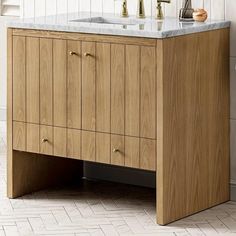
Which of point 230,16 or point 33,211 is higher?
point 230,16

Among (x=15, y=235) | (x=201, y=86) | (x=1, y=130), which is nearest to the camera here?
(x=15, y=235)

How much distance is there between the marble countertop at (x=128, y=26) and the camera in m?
3.93

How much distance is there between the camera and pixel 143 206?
4352 millimetres

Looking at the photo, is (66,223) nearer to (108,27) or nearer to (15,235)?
(15,235)

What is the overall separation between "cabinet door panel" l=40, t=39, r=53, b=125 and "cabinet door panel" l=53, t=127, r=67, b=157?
0.19ft

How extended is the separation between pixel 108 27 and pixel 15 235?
1004 millimetres

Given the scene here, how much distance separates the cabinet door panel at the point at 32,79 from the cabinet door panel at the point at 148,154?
59 centimetres

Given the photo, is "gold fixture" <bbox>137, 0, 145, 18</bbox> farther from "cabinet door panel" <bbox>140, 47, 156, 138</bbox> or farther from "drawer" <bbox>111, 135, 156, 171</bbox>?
"drawer" <bbox>111, 135, 156, 171</bbox>

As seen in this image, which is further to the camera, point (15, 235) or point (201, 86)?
point (201, 86)

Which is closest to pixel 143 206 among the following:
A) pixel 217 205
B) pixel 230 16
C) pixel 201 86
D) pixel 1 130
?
pixel 217 205

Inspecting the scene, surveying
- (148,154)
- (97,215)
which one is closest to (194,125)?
(148,154)

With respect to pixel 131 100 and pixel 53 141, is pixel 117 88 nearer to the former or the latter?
pixel 131 100

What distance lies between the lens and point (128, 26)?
412 cm

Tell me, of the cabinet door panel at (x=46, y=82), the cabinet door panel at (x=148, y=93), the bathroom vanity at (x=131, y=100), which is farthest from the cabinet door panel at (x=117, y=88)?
the cabinet door panel at (x=46, y=82)
